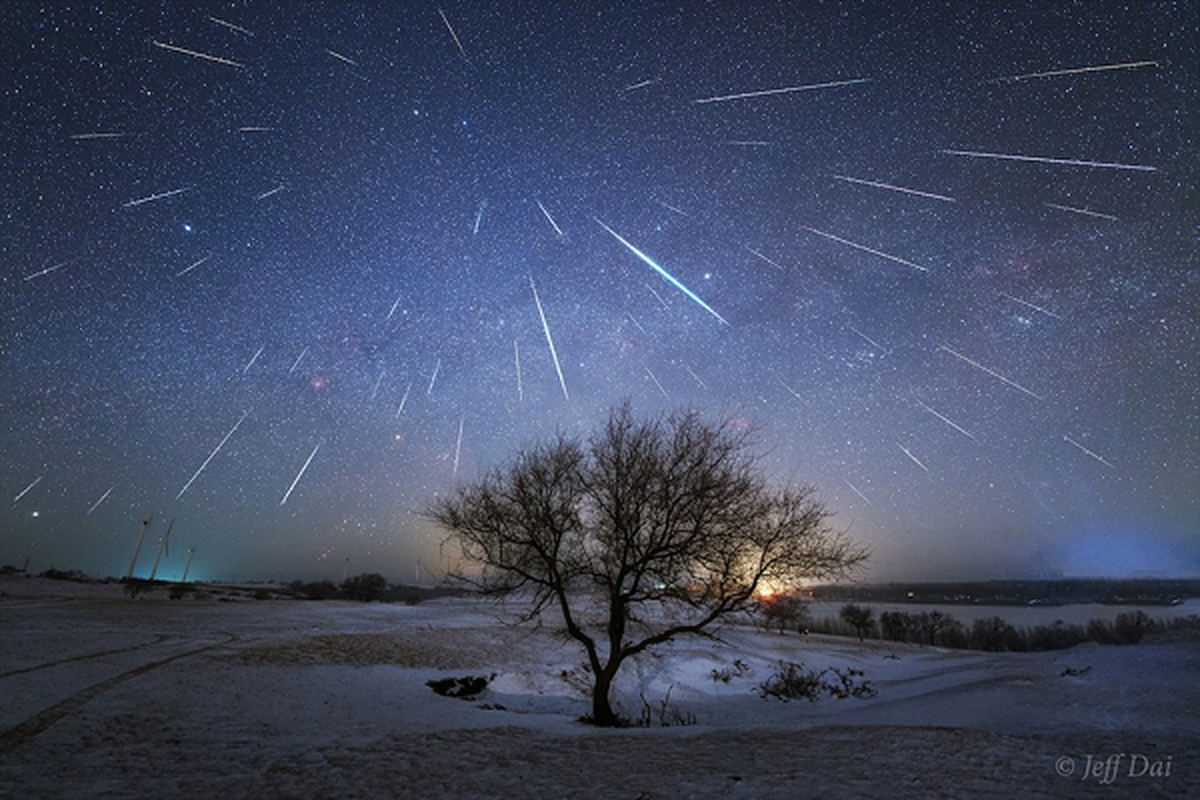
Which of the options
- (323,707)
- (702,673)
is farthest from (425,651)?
(702,673)

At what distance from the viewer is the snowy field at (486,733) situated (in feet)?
25.5

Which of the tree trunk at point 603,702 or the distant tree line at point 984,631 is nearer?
the tree trunk at point 603,702

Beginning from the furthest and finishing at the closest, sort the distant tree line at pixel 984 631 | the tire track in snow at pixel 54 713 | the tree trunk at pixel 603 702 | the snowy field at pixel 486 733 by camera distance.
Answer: the distant tree line at pixel 984 631
the tree trunk at pixel 603 702
the tire track in snow at pixel 54 713
the snowy field at pixel 486 733

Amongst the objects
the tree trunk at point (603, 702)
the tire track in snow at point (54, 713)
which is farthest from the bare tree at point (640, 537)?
the tire track in snow at point (54, 713)

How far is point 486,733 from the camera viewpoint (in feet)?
37.3

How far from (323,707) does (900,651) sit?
6026 centimetres

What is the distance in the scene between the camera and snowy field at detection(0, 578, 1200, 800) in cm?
777

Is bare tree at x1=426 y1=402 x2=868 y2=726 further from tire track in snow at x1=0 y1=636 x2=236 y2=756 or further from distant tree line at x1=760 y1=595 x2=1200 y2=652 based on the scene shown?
distant tree line at x1=760 y1=595 x2=1200 y2=652

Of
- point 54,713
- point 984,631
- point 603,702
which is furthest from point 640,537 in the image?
point 984,631

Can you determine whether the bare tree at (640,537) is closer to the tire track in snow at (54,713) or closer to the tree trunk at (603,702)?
the tree trunk at (603,702)

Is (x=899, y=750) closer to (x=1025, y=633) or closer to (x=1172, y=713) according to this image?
(x=1172, y=713)

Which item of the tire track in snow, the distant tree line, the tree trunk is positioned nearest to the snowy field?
the tire track in snow

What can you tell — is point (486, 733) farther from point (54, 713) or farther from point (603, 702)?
point (54, 713)

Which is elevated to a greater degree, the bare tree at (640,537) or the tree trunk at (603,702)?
the bare tree at (640,537)
